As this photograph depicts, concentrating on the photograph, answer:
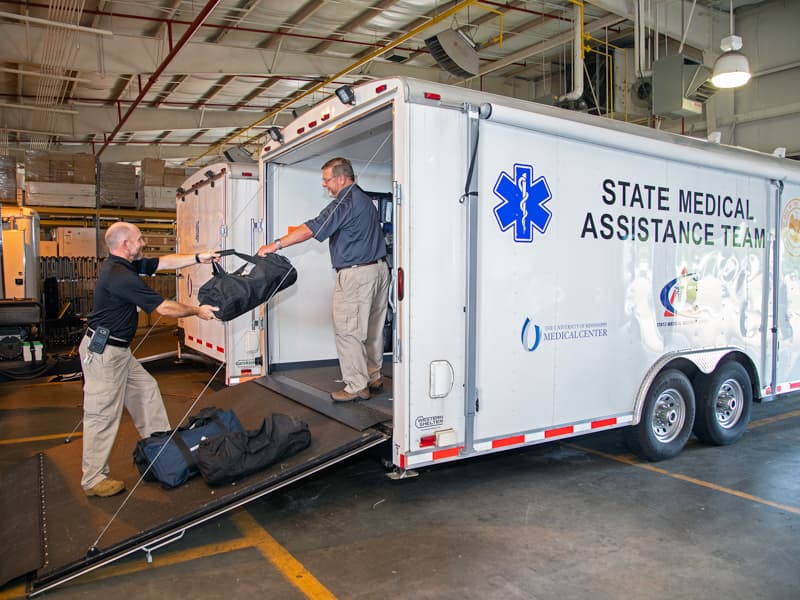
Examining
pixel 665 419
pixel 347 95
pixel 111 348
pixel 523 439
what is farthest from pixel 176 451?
pixel 665 419

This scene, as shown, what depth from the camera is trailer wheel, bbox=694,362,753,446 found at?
19.1 feet

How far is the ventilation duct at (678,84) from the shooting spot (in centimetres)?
834

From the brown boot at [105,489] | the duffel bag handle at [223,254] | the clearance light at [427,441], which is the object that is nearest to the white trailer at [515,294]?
the clearance light at [427,441]

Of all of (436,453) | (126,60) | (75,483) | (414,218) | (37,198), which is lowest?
(75,483)

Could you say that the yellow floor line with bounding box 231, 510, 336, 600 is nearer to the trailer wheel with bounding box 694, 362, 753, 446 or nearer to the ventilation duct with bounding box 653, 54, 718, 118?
the trailer wheel with bounding box 694, 362, 753, 446

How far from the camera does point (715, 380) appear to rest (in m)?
5.80

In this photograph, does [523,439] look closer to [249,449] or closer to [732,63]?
[249,449]

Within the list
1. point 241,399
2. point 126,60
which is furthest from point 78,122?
point 241,399

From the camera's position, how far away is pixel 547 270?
15.0 ft

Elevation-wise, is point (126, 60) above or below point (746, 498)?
above

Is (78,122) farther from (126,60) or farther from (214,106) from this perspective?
(126,60)

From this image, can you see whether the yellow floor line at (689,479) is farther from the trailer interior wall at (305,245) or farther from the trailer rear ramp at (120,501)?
the trailer interior wall at (305,245)

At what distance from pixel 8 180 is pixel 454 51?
980cm

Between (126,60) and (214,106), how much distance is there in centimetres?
660
